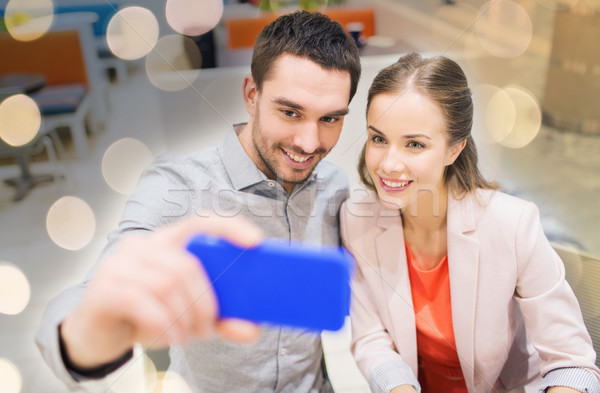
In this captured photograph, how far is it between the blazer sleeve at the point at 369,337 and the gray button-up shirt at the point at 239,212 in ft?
0.10

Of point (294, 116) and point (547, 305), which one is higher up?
point (294, 116)

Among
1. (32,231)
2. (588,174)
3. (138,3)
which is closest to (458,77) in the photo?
(138,3)

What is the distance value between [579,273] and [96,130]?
0.76m

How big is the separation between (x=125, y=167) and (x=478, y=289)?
45 centimetres

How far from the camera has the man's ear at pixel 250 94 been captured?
0.42m

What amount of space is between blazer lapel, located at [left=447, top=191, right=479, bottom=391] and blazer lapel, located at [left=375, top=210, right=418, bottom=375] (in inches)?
2.2

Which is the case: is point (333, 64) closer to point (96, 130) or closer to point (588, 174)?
point (96, 130)

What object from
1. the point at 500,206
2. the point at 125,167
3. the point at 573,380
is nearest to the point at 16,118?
the point at 125,167

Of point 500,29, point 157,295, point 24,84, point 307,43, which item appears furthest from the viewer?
point 24,84

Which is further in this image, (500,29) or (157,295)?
(500,29)

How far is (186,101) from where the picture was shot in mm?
455

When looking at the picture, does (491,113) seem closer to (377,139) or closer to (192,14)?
(377,139)

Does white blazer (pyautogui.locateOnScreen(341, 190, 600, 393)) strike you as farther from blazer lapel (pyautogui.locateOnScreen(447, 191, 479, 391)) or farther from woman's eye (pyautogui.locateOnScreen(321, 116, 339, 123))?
woman's eye (pyautogui.locateOnScreen(321, 116, 339, 123))

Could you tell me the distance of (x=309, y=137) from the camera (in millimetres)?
398
